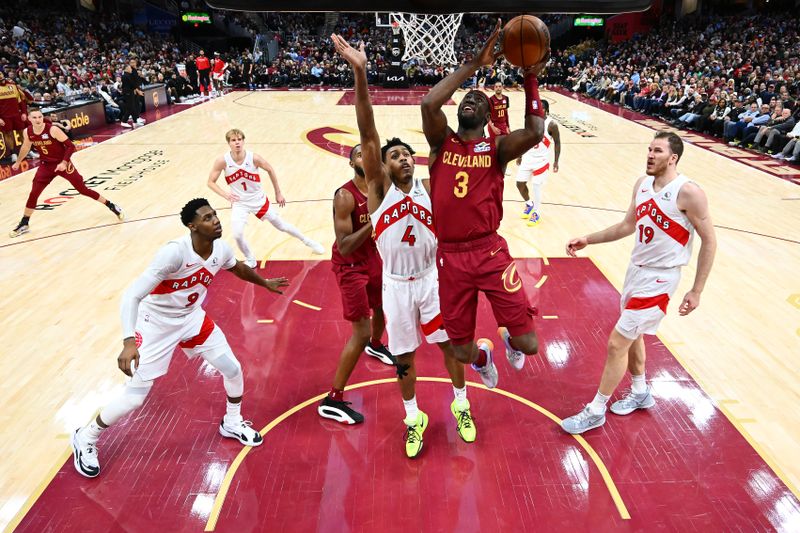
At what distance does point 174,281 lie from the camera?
3447 mm

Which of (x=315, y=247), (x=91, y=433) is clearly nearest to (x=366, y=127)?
(x=91, y=433)

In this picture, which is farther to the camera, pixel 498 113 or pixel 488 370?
pixel 498 113

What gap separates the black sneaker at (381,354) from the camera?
16.3 ft

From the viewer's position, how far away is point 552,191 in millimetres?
10359

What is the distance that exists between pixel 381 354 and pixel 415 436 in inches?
48.4

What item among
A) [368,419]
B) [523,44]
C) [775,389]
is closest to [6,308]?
[368,419]

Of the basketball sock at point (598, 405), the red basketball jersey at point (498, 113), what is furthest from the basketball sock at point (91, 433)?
the red basketball jersey at point (498, 113)

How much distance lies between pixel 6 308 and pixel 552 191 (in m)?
8.32

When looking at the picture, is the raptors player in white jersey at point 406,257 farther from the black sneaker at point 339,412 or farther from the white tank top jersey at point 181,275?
the white tank top jersey at point 181,275

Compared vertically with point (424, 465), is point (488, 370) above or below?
above

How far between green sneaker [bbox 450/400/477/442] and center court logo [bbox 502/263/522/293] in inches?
42.7

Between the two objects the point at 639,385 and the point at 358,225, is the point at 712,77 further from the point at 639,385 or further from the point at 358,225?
the point at 358,225

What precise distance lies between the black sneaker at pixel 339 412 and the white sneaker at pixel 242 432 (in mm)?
495

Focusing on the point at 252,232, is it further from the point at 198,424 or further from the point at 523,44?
the point at 523,44
